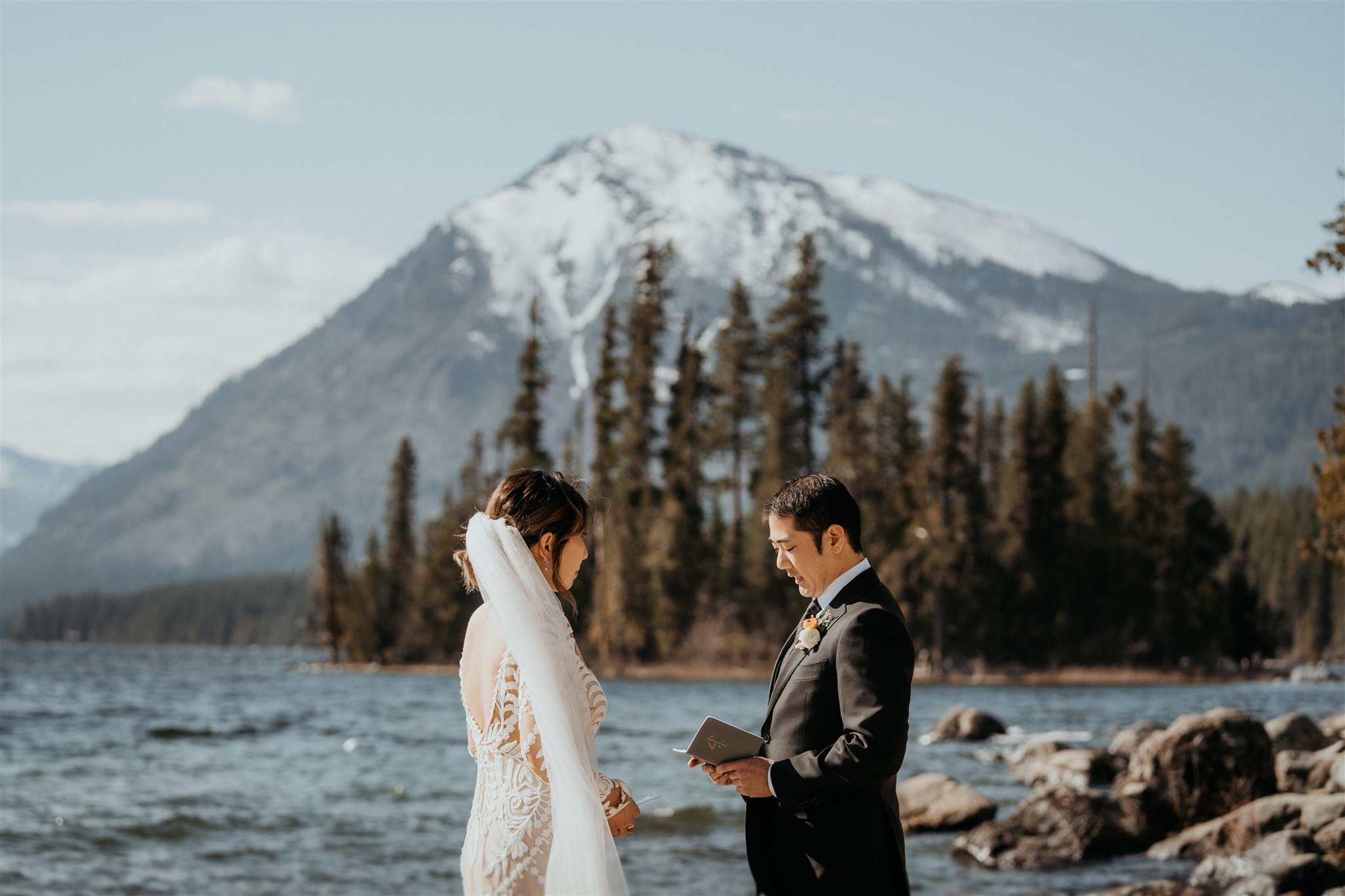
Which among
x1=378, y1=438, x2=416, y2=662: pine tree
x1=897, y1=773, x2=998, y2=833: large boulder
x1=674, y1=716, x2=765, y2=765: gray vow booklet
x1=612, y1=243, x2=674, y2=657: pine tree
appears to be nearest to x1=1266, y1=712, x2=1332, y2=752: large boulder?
x1=897, y1=773, x2=998, y2=833: large boulder

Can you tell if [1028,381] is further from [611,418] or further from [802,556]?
[802,556]

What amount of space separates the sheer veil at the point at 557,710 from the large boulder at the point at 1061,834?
1300cm

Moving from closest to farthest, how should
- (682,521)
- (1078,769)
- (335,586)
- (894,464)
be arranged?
(1078,769), (682,521), (894,464), (335,586)

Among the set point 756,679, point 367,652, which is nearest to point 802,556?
point 756,679

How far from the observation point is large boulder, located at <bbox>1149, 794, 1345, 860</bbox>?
51.5ft

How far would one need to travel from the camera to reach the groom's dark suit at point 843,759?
16.1ft

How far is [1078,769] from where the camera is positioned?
23281 mm

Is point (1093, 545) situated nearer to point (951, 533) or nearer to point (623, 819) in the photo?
point (951, 533)

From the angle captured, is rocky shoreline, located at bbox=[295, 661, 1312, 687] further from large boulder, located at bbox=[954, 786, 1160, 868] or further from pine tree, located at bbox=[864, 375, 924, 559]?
large boulder, located at bbox=[954, 786, 1160, 868]

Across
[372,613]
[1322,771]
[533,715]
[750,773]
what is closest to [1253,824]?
[1322,771]

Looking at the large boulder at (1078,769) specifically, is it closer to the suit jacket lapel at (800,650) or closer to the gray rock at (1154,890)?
the gray rock at (1154,890)

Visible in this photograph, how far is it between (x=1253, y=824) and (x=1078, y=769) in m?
7.11

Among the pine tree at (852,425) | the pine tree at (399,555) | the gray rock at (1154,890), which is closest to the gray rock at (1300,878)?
the gray rock at (1154,890)

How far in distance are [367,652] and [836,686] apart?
84.3 meters
